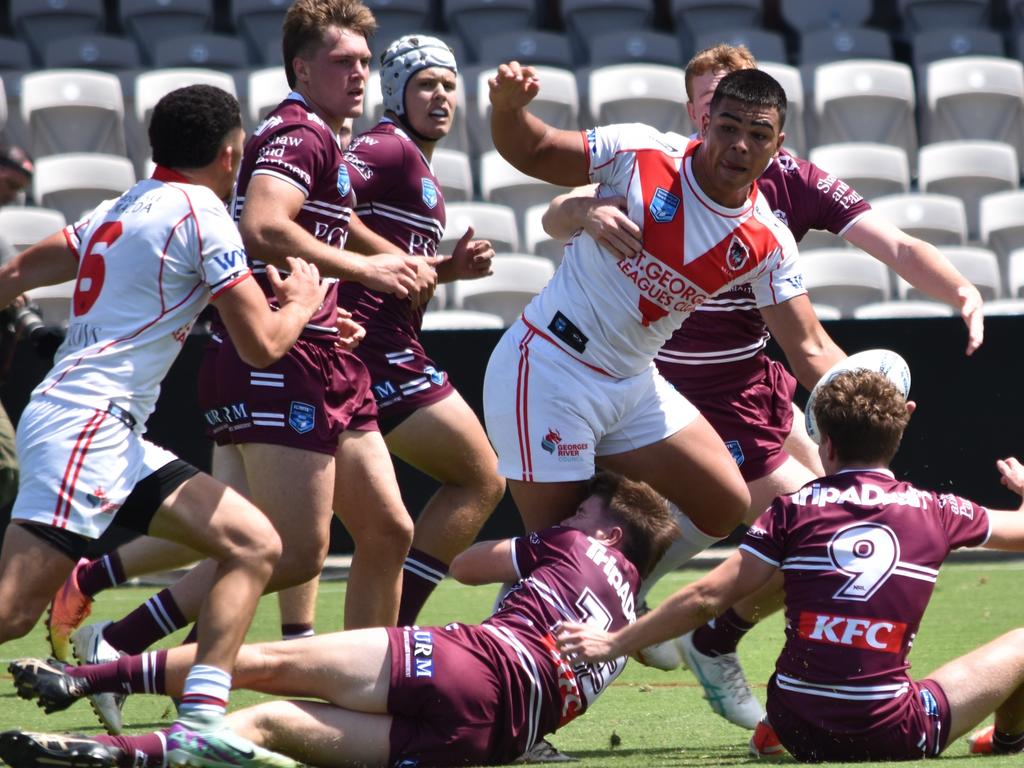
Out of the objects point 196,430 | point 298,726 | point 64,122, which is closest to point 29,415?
point 298,726

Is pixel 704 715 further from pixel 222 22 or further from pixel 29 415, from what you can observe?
pixel 222 22

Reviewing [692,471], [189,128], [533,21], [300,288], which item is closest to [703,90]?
[692,471]

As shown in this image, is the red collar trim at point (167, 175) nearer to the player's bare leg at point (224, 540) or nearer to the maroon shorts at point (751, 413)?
the player's bare leg at point (224, 540)

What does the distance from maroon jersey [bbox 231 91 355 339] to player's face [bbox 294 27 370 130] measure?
0.29 ft

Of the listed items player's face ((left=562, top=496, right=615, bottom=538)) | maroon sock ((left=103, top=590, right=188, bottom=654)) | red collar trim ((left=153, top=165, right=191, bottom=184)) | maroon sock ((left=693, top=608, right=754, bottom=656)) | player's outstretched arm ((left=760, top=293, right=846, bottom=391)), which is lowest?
maroon sock ((left=693, top=608, right=754, bottom=656))

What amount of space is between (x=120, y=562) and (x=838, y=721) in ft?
9.05

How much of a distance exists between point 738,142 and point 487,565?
4.80 ft

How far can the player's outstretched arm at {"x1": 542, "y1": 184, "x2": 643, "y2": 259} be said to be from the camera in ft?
15.6

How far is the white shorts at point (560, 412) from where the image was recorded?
4.89 meters

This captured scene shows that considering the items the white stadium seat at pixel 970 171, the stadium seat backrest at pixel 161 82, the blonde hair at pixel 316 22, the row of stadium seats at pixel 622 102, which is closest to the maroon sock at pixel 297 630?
the blonde hair at pixel 316 22

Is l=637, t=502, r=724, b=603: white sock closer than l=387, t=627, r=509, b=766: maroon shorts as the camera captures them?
No

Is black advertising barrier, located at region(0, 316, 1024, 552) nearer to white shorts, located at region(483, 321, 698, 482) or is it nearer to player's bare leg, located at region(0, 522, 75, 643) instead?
white shorts, located at region(483, 321, 698, 482)

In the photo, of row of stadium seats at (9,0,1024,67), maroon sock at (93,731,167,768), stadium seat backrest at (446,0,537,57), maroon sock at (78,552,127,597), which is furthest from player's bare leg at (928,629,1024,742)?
stadium seat backrest at (446,0,537,57)

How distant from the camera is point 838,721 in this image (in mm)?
3979
